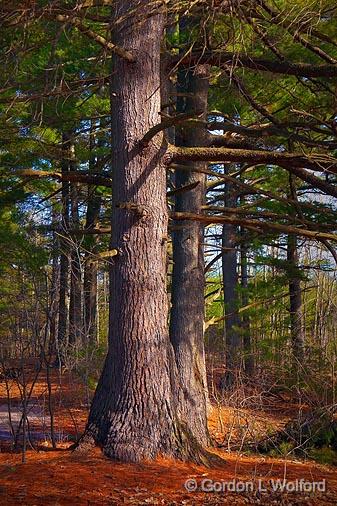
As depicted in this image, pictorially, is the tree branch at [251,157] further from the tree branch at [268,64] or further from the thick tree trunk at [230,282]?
the thick tree trunk at [230,282]

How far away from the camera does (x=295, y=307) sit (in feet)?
60.3

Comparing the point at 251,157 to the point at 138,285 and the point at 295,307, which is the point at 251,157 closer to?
the point at 138,285

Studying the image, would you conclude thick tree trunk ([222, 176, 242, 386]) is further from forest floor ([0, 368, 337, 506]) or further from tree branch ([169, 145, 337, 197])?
forest floor ([0, 368, 337, 506])

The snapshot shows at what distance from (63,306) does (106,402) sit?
13.1 meters

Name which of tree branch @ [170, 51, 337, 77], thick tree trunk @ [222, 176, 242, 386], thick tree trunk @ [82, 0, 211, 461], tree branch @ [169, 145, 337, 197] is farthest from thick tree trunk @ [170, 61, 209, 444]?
thick tree trunk @ [222, 176, 242, 386]

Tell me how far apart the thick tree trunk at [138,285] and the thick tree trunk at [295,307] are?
11.6ft

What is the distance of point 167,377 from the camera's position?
620 centimetres

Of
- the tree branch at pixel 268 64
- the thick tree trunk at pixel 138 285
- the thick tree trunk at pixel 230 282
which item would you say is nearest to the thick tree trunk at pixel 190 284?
the tree branch at pixel 268 64

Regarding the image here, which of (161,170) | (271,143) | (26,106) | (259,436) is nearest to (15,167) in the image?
(26,106)

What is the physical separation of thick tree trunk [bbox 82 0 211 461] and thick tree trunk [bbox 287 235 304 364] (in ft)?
11.6

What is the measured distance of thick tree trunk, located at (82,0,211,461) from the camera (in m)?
5.94

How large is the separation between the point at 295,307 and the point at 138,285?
42.4ft

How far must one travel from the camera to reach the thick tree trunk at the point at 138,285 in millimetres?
5938

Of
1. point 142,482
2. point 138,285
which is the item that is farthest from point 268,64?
point 142,482
